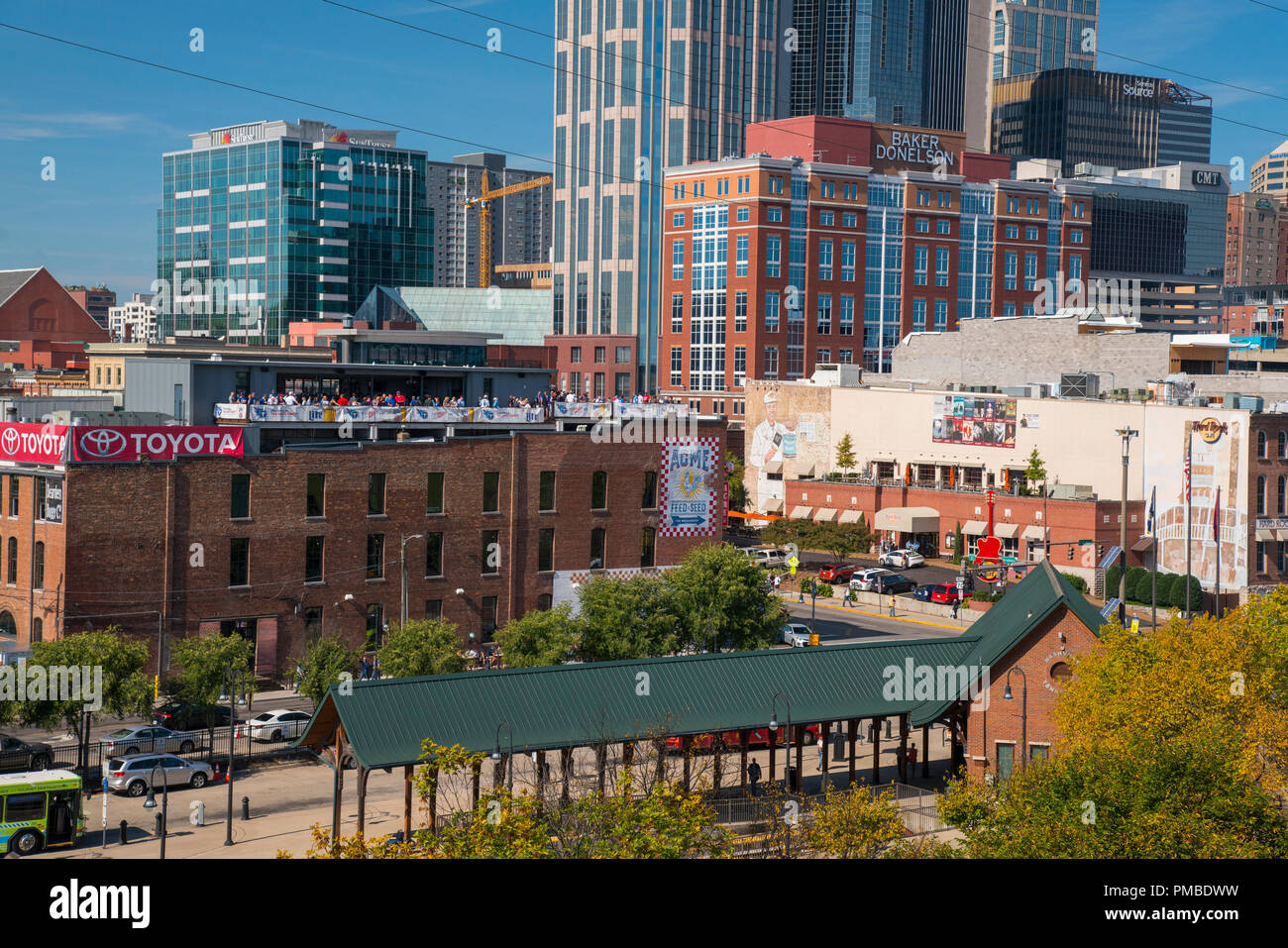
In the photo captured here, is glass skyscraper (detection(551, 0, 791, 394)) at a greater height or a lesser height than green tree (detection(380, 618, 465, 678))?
greater

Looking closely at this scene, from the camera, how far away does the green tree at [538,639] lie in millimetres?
49375

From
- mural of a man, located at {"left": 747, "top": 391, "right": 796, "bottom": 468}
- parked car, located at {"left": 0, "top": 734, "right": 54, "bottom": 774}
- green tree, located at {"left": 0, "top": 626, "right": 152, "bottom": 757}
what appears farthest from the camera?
mural of a man, located at {"left": 747, "top": 391, "right": 796, "bottom": 468}

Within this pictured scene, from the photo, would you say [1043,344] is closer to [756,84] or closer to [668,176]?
[668,176]

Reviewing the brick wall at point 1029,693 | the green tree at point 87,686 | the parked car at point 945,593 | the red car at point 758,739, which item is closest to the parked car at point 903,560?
the parked car at point 945,593

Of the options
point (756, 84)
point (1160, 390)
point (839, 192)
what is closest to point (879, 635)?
point (1160, 390)

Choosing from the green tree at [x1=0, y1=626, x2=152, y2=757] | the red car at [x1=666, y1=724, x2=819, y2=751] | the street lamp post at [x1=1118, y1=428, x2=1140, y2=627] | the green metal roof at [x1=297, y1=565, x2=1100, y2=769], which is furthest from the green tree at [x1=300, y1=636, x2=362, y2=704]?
the street lamp post at [x1=1118, y1=428, x2=1140, y2=627]

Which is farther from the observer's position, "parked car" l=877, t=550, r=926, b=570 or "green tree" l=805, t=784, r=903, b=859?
"parked car" l=877, t=550, r=926, b=570

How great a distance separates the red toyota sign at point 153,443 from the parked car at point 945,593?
136 ft

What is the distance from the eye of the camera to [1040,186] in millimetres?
168000

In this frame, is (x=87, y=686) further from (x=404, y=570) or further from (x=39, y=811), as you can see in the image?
(x=404, y=570)

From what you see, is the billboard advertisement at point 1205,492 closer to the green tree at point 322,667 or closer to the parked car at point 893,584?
the parked car at point 893,584

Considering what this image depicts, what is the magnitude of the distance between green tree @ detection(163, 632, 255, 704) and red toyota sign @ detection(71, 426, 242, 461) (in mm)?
8828

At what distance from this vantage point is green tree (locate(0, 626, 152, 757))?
1622 inches

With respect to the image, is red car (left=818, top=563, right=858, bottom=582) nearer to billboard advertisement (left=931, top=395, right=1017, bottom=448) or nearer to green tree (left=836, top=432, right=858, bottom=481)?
billboard advertisement (left=931, top=395, right=1017, bottom=448)
